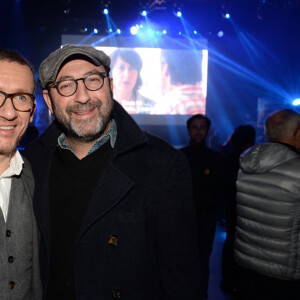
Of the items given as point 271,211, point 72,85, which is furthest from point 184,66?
point 72,85

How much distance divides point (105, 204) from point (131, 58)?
7942 mm

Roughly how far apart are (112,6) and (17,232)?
859 cm

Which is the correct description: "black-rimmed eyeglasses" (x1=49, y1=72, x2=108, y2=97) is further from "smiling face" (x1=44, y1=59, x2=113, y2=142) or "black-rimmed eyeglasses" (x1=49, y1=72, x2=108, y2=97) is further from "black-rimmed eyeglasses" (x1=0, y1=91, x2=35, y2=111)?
"black-rimmed eyeglasses" (x1=0, y1=91, x2=35, y2=111)

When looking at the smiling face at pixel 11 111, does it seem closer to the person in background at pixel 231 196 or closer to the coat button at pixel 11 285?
the coat button at pixel 11 285

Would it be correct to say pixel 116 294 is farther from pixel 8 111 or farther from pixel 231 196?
pixel 231 196

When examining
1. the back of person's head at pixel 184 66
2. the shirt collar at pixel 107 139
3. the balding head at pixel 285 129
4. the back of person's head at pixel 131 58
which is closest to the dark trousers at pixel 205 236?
the balding head at pixel 285 129

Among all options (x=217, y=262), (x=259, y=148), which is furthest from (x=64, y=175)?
(x=217, y=262)

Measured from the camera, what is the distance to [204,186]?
395 centimetres

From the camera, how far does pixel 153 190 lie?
161 centimetres

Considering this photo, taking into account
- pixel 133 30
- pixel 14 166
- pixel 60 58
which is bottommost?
→ pixel 14 166

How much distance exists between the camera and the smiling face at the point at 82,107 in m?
1.75

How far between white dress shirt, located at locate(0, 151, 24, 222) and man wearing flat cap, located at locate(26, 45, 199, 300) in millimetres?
111

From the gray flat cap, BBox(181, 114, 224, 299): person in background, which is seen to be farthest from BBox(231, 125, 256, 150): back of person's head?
the gray flat cap

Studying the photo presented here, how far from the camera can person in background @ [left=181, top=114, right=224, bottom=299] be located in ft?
12.8
